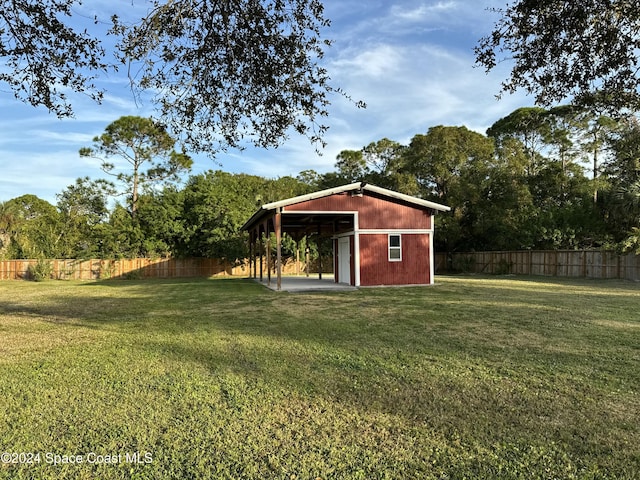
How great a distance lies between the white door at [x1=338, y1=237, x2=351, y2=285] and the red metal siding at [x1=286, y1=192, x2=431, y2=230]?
5.50ft

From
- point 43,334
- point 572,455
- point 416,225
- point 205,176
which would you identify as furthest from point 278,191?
point 572,455

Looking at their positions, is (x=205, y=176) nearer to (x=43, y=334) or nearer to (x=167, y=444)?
(x=43, y=334)

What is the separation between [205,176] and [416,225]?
67.7 ft

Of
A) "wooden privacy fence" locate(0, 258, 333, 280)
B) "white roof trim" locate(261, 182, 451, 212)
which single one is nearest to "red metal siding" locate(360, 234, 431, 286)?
"white roof trim" locate(261, 182, 451, 212)

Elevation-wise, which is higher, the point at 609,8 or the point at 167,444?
the point at 609,8

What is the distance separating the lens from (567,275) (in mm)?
25031

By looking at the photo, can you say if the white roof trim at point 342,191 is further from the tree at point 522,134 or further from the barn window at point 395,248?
the tree at point 522,134

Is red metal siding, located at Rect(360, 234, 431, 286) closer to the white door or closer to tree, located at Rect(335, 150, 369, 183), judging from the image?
the white door

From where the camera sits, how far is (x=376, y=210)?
725 inches

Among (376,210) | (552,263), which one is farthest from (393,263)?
(552,263)

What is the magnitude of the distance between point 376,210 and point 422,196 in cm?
1553

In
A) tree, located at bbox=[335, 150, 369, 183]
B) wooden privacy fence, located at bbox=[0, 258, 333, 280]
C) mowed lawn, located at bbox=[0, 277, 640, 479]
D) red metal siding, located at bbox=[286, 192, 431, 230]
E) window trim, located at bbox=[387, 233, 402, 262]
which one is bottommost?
mowed lawn, located at bbox=[0, 277, 640, 479]

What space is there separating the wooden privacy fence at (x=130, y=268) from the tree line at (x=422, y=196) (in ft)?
2.81

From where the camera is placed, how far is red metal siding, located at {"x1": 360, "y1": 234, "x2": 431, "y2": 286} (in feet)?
60.0
